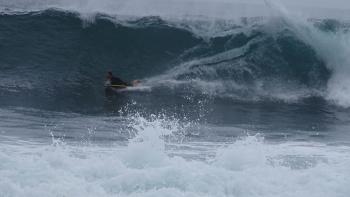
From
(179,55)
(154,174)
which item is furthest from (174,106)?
(154,174)

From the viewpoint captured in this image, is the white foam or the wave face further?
the wave face

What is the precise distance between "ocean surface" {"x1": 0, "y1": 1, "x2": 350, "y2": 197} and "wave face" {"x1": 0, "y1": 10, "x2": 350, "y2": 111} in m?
0.05

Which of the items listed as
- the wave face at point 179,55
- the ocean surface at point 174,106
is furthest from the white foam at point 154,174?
the wave face at point 179,55

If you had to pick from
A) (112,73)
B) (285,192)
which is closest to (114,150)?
(285,192)

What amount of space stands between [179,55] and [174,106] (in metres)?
4.56

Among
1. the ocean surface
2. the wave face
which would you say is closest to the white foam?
the ocean surface

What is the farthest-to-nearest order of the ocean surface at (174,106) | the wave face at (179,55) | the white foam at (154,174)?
the wave face at (179,55) < the ocean surface at (174,106) < the white foam at (154,174)

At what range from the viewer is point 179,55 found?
70.7 ft

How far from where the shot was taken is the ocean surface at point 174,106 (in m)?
8.96

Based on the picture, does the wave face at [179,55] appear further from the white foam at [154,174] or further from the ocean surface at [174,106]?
the white foam at [154,174]

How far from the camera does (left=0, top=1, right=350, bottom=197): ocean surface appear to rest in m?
8.96

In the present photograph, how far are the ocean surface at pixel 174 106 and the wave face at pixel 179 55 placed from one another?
0.05 metres

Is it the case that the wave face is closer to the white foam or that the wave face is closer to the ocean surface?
the ocean surface

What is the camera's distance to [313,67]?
70.4 feet
